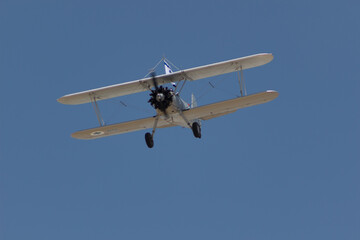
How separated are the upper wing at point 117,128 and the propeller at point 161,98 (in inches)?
54.8

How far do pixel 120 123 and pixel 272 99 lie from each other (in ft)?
21.3

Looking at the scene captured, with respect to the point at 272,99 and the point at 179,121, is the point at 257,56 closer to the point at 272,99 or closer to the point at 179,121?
the point at 272,99

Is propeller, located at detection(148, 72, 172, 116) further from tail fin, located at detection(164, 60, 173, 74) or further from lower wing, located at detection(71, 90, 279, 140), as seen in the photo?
tail fin, located at detection(164, 60, 173, 74)

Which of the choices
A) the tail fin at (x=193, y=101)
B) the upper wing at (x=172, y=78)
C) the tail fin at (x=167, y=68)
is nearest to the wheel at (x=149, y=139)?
the upper wing at (x=172, y=78)

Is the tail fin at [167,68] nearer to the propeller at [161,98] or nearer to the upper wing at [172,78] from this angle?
the upper wing at [172,78]

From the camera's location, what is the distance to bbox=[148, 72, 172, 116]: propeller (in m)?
25.4

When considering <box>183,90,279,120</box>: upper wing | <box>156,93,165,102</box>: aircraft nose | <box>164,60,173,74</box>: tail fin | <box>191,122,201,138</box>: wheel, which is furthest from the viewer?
<box>164,60,173,74</box>: tail fin

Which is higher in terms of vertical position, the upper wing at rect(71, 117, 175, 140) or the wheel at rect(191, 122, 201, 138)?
the upper wing at rect(71, 117, 175, 140)

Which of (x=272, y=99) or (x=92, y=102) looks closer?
(x=272, y=99)

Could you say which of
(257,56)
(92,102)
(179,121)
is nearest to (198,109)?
(179,121)

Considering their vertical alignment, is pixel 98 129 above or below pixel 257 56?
below

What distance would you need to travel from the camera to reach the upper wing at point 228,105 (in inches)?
983

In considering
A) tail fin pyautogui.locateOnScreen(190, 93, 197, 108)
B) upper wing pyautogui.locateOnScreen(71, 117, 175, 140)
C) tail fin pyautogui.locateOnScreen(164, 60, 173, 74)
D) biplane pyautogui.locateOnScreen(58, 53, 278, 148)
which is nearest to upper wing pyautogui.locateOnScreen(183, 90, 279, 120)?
biplane pyautogui.locateOnScreen(58, 53, 278, 148)

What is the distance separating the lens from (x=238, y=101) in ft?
82.9
